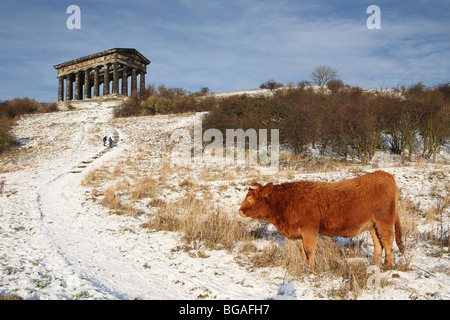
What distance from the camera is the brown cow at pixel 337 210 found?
402 centimetres

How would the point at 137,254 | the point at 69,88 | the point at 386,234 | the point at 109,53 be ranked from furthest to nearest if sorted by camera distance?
the point at 69,88 < the point at 109,53 < the point at 137,254 < the point at 386,234

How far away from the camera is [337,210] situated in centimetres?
409

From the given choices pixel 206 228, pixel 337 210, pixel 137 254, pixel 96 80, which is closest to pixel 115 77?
pixel 96 80

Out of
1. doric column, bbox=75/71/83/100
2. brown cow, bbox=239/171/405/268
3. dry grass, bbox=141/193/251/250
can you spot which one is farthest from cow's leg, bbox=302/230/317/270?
doric column, bbox=75/71/83/100

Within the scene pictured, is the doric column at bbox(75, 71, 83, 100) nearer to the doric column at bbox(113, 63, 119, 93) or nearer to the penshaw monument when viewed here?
the penshaw monument

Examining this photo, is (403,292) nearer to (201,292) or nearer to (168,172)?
(201,292)

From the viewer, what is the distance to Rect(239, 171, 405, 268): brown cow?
4023 millimetres

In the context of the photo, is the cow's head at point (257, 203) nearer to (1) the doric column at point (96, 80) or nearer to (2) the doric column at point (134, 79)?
(2) the doric column at point (134, 79)

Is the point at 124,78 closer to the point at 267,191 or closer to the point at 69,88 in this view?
the point at 69,88

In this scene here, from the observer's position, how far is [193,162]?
18797 millimetres

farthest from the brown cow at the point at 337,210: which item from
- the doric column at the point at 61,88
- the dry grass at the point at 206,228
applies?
the doric column at the point at 61,88

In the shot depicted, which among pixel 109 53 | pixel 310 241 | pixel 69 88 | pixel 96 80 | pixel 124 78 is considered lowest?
pixel 310 241

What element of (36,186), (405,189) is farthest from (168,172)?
(405,189)

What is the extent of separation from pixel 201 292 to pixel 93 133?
1221 inches
